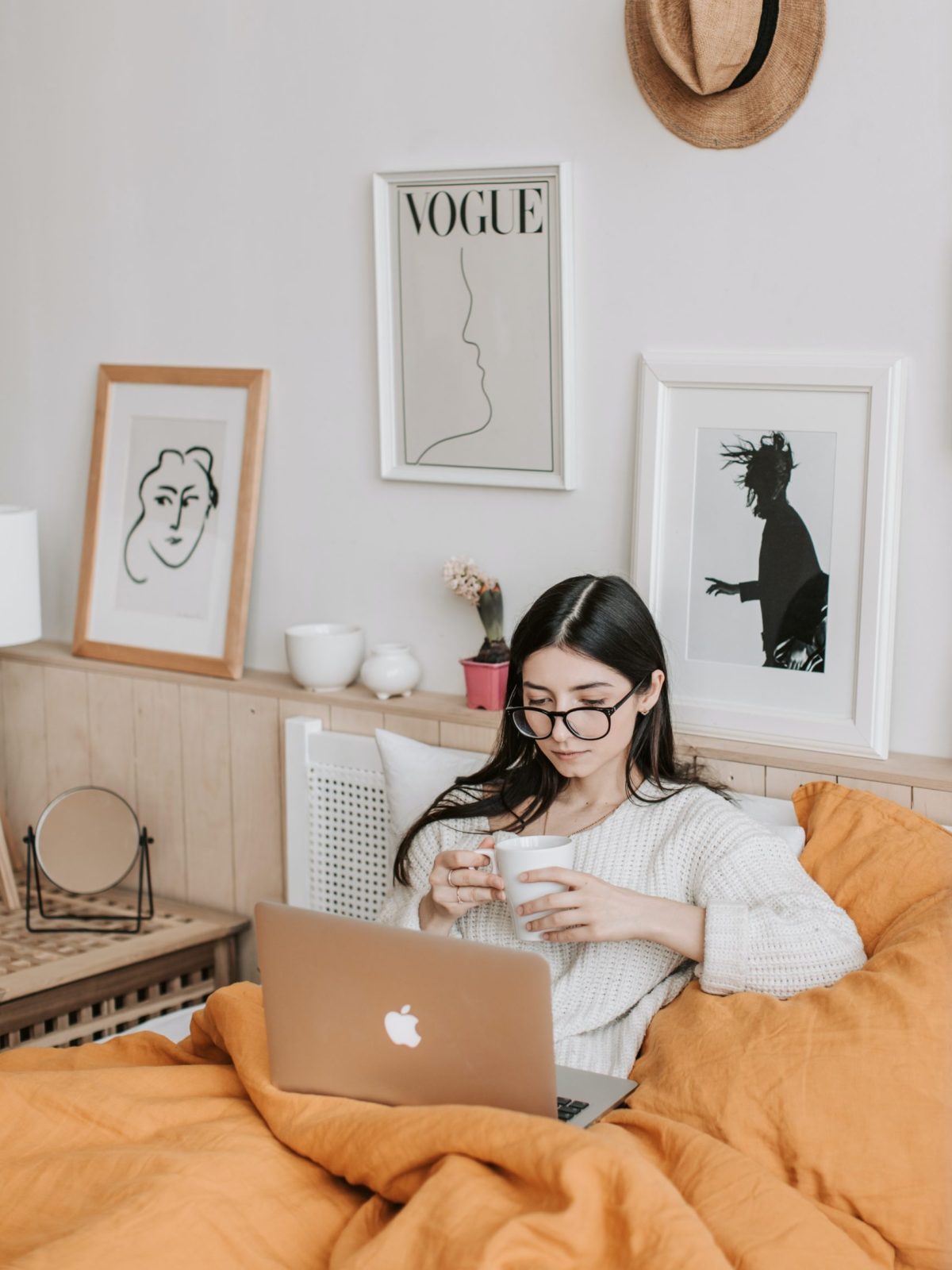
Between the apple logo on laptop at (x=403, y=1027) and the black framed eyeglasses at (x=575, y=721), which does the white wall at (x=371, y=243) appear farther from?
the apple logo on laptop at (x=403, y=1027)

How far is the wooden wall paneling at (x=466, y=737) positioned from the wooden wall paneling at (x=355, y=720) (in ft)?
0.44

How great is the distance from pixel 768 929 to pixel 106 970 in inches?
47.8

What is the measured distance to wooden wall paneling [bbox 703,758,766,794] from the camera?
207 cm

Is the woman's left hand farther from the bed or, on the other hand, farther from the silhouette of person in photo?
the silhouette of person in photo

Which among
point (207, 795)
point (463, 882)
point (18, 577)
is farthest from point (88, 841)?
point (463, 882)

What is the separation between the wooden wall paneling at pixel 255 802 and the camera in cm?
258

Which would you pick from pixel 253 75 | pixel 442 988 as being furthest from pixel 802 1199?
pixel 253 75

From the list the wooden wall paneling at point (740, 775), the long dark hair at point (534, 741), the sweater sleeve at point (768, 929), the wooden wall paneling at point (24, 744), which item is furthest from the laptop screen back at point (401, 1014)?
the wooden wall paneling at point (24, 744)

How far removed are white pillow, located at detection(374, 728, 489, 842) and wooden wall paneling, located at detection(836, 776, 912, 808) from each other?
21.3 inches

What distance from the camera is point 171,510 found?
2.72 meters

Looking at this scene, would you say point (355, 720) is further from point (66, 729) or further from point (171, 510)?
point (66, 729)

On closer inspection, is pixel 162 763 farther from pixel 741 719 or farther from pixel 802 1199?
pixel 802 1199

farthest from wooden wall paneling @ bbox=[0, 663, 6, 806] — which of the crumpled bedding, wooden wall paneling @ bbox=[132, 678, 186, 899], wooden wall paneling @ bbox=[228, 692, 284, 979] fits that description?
the crumpled bedding

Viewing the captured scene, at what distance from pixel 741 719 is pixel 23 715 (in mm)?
1531
